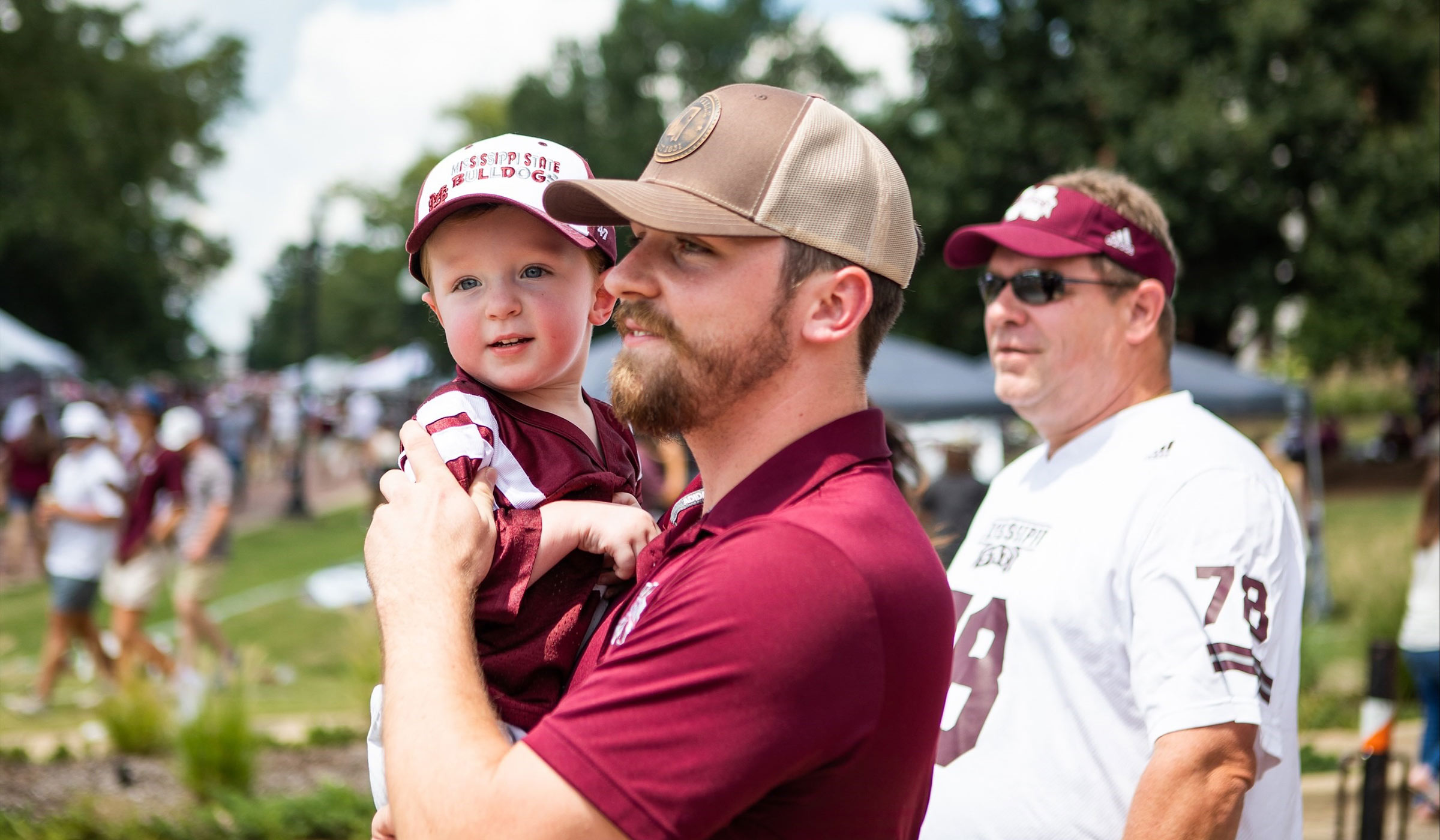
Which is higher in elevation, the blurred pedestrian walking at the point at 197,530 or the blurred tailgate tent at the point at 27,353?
the blurred tailgate tent at the point at 27,353

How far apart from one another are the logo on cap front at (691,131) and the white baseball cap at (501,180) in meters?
0.27

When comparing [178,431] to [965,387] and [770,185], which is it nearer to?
[965,387]

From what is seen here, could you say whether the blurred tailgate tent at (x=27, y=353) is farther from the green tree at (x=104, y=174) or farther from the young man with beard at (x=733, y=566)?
the young man with beard at (x=733, y=566)

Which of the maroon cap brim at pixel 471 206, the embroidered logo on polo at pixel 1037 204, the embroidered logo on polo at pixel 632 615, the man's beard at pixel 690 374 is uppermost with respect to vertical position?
the embroidered logo on polo at pixel 1037 204

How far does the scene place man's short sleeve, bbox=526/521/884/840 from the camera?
4.80 ft

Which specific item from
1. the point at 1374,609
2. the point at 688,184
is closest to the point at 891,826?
the point at 688,184

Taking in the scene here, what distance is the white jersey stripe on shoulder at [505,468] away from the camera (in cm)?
208

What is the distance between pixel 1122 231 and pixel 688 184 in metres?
1.82

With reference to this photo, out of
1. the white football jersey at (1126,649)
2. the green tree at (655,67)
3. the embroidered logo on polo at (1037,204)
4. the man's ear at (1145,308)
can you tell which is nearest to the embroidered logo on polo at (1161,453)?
the white football jersey at (1126,649)

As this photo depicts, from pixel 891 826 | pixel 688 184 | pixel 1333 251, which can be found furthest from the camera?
pixel 1333 251

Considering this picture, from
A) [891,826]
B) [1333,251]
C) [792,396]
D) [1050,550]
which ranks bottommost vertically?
[891,826]

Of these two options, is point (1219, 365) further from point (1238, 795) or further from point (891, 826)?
point (891, 826)

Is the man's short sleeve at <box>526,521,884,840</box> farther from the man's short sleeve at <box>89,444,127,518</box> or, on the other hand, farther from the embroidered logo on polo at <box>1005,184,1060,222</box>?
the man's short sleeve at <box>89,444,127,518</box>

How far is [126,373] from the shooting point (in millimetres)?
38875
